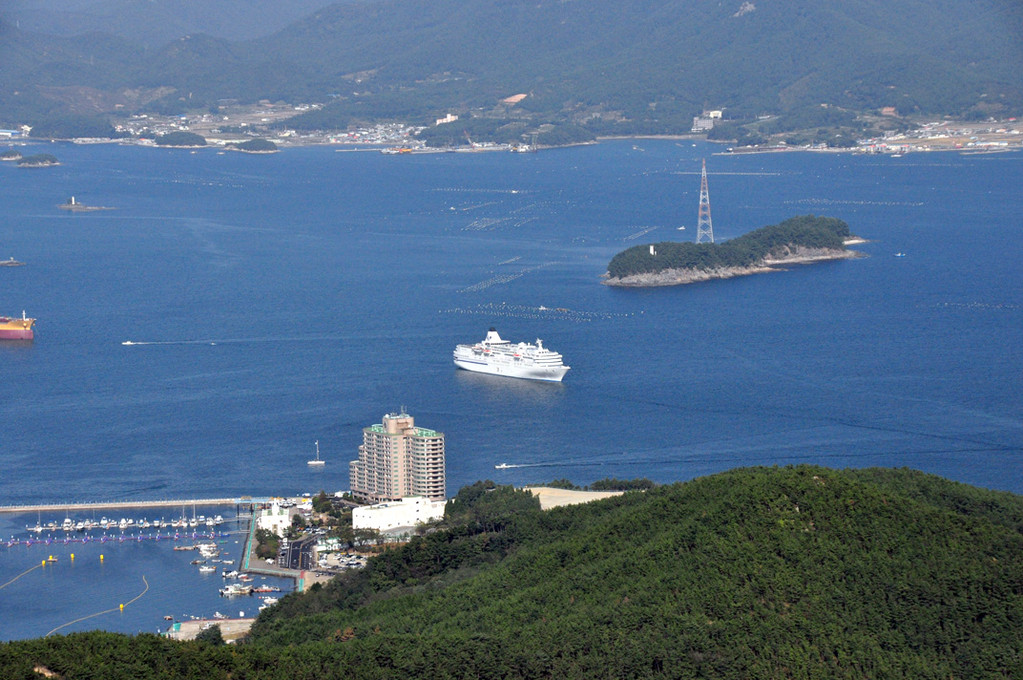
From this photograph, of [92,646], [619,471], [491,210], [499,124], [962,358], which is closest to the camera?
[92,646]

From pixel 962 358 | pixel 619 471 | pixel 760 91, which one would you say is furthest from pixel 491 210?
pixel 760 91

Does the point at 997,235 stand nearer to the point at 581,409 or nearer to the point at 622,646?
the point at 581,409

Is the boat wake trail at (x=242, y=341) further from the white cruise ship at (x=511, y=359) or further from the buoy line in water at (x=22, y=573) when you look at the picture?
the buoy line in water at (x=22, y=573)

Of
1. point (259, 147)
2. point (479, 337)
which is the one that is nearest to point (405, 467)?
point (479, 337)

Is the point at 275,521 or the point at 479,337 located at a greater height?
the point at 479,337

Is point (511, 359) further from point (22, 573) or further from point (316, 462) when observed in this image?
point (22, 573)

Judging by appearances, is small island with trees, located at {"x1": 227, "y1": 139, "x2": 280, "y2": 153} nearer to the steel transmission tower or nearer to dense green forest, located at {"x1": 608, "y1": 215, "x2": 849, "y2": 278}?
the steel transmission tower
